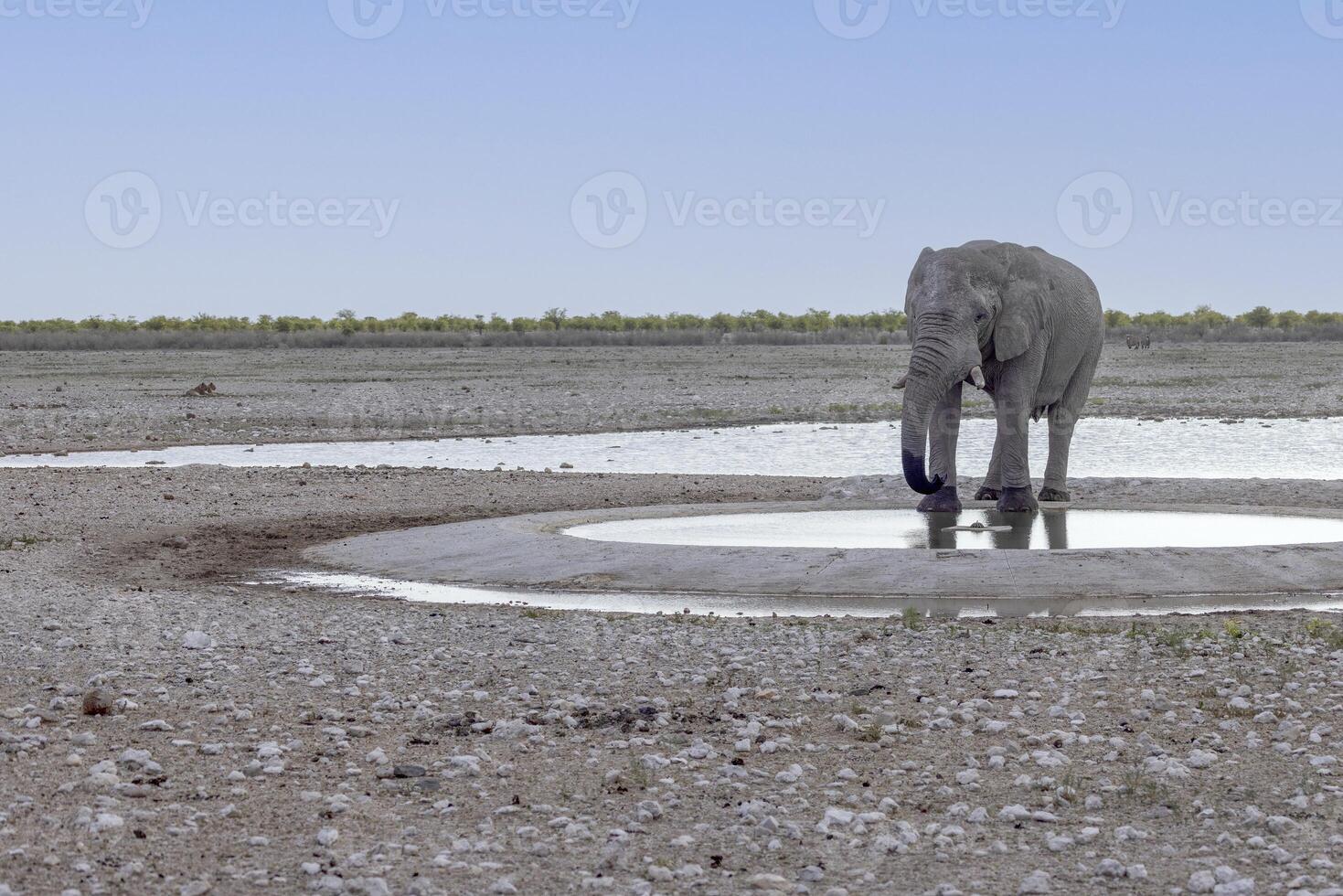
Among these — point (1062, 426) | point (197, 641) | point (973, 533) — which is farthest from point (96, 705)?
point (1062, 426)

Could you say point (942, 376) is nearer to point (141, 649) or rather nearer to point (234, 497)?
point (141, 649)

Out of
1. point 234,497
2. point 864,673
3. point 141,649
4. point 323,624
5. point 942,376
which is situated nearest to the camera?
point 864,673

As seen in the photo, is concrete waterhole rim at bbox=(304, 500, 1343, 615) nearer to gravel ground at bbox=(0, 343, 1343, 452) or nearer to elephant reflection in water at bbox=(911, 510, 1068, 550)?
elephant reflection in water at bbox=(911, 510, 1068, 550)

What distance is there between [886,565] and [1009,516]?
3.87 m

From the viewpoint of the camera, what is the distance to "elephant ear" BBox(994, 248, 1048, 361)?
1842cm

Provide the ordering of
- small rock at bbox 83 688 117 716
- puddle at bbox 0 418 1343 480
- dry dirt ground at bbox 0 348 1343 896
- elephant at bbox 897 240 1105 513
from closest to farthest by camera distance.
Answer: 1. dry dirt ground at bbox 0 348 1343 896
2. small rock at bbox 83 688 117 716
3. elephant at bbox 897 240 1105 513
4. puddle at bbox 0 418 1343 480

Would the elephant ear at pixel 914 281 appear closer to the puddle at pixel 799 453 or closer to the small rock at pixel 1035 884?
the puddle at pixel 799 453

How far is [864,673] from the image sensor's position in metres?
11.1

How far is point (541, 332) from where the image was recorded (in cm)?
12719

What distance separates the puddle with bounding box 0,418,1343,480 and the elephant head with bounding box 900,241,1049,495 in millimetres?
10306

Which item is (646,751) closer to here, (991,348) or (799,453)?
(991,348)

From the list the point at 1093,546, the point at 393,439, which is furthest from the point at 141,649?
the point at 393,439

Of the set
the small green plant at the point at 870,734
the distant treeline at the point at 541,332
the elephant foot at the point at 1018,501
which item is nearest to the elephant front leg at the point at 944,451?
the elephant foot at the point at 1018,501

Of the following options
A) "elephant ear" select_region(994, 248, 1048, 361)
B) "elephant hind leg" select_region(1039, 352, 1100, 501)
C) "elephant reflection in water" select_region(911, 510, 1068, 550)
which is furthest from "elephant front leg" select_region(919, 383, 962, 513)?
"elephant hind leg" select_region(1039, 352, 1100, 501)
